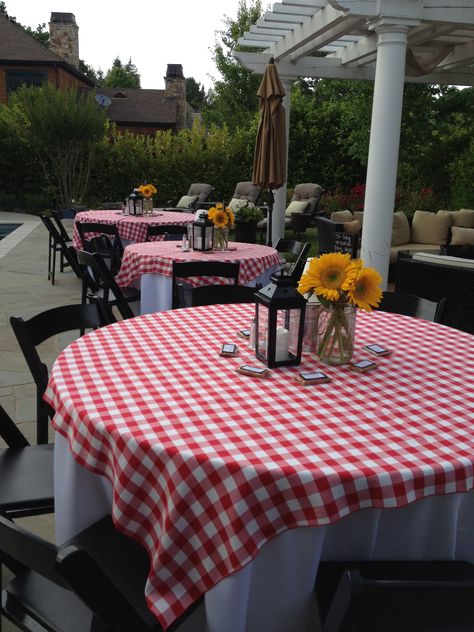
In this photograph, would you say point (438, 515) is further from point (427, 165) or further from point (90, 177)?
point (90, 177)

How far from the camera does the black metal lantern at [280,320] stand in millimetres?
1900

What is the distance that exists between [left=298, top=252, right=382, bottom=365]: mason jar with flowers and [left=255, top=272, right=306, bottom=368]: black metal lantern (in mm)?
53

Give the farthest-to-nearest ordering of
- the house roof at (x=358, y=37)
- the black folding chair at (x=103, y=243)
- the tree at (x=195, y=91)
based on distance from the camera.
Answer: the tree at (x=195, y=91)
the house roof at (x=358, y=37)
the black folding chair at (x=103, y=243)

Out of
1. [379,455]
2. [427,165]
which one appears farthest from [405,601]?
[427,165]

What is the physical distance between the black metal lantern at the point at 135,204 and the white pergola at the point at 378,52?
8.89 feet

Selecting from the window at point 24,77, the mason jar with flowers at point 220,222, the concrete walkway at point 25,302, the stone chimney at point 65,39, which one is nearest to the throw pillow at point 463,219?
the mason jar with flowers at point 220,222

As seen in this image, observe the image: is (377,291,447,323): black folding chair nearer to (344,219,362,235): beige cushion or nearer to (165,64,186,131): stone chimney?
(344,219,362,235): beige cushion

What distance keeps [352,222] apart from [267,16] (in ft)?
9.12

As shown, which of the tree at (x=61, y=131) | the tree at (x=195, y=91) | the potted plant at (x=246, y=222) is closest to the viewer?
the potted plant at (x=246, y=222)

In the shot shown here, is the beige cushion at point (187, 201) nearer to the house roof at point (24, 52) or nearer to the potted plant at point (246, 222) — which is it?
the potted plant at point (246, 222)

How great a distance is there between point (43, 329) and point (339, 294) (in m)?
1.22

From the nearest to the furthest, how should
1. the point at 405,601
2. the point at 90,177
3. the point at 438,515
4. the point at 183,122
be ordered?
the point at 405,601 → the point at 438,515 → the point at 90,177 → the point at 183,122

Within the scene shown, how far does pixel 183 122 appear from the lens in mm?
30484

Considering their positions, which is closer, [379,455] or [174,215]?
[379,455]
